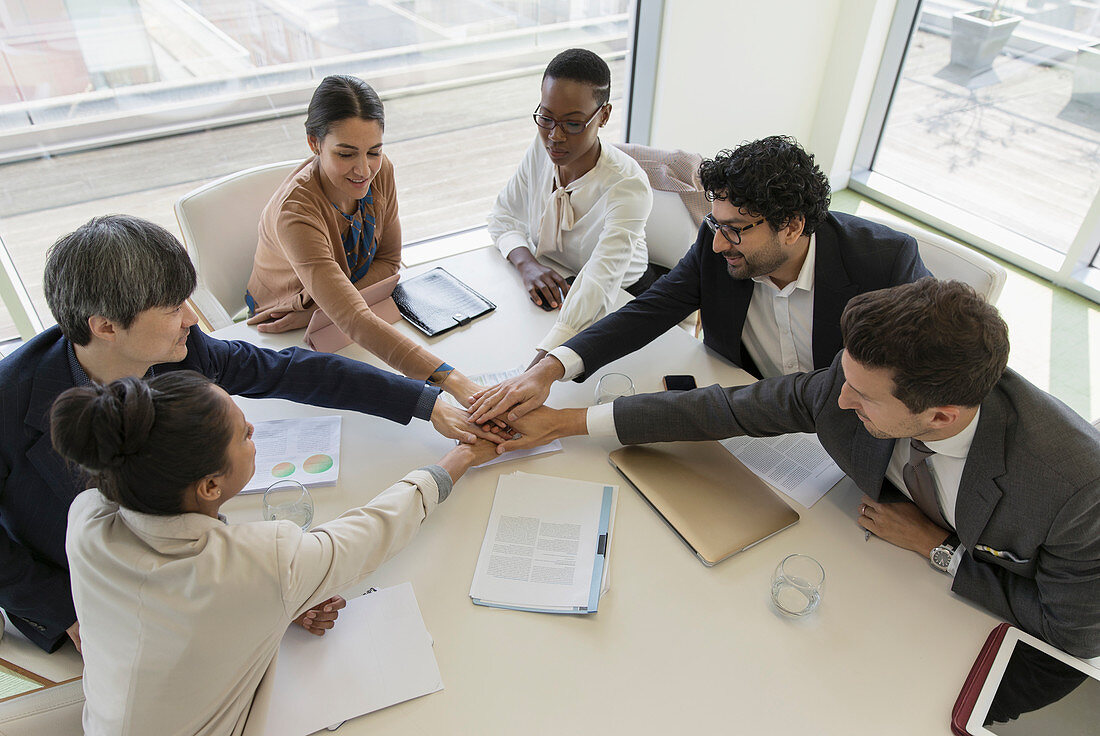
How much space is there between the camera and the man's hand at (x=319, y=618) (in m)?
1.36

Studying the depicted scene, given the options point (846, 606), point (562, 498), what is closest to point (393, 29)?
point (562, 498)

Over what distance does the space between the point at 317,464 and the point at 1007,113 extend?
4272mm

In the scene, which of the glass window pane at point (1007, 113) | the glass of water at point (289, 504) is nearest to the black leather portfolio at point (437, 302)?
the glass of water at point (289, 504)

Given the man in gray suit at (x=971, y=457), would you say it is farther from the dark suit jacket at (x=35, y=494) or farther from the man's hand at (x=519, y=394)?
the dark suit jacket at (x=35, y=494)

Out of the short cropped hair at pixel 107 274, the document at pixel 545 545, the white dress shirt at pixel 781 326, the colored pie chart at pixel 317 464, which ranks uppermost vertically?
the short cropped hair at pixel 107 274

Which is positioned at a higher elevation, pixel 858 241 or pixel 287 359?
pixel 858 241

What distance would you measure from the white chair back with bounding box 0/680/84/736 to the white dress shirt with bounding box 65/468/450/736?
10 cm

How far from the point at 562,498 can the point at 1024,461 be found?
2.99 feet

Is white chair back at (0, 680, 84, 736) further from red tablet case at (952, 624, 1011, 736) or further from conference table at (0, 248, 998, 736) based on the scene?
red tablet case at (952, 624, 1011, 736)

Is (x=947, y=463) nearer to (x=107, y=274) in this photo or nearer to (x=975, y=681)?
(x=975, y=681)

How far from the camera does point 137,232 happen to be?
57.2 inches

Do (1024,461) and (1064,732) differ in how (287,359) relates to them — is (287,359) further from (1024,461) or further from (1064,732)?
(1064,732)

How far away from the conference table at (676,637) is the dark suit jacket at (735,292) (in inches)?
16.0

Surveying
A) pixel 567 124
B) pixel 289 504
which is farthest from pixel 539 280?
pixel 289 504
